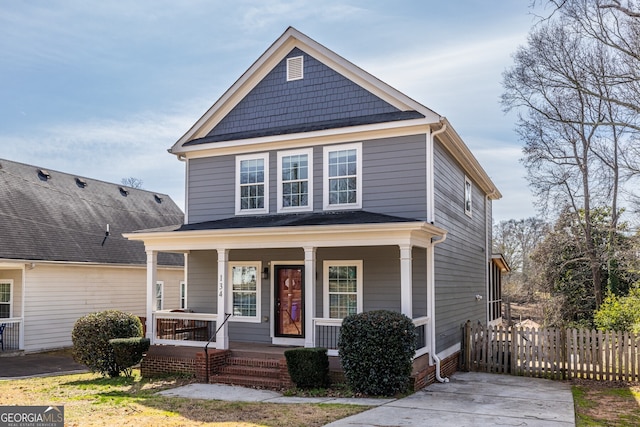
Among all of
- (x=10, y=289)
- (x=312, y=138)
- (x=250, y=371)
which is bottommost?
(x=250, y=371)

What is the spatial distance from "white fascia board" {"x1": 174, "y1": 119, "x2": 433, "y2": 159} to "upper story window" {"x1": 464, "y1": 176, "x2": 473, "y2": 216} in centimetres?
484

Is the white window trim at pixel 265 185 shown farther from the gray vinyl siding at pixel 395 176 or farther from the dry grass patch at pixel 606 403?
the dry grass patch at pixel 606 403

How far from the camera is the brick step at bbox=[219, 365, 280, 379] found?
12.4m

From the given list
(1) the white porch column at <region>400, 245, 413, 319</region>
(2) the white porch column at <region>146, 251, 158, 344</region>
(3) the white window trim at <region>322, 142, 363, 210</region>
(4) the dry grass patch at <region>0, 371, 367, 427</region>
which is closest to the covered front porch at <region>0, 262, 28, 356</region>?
(4) the dry grass patch at <region>0, 371, 367, 427</region>

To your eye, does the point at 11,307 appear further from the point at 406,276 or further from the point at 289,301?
the point at 406,276

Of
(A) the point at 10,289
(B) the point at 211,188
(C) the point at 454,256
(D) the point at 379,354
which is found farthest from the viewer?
(A) the point at 10,289

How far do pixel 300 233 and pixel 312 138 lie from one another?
3.01 metres

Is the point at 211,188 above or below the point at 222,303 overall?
above

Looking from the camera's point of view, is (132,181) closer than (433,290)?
No

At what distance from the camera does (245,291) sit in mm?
15359

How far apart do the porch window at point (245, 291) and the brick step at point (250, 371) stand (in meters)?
2.23

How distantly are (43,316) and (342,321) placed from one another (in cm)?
1180

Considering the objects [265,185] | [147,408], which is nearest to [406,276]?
[265,185]

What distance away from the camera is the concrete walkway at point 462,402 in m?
9.00
